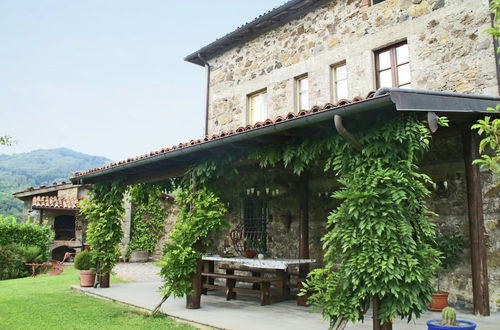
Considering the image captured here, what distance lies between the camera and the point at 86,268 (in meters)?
9.40

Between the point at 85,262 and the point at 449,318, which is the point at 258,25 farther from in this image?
the point at 449,318

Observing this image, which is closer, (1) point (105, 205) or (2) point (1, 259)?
(1) point (105, 205)

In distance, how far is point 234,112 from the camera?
1090 centimetres

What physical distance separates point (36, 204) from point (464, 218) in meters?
16.5

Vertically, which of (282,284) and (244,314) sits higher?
(282,284)

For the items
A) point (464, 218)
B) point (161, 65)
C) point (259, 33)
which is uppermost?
point (161, 65)

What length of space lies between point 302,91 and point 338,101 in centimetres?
470

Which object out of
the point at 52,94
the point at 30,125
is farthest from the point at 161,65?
the point at 30,125

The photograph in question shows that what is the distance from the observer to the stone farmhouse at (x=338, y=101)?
5219mm

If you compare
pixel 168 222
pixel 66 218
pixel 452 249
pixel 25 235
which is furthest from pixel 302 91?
pixel 66 218

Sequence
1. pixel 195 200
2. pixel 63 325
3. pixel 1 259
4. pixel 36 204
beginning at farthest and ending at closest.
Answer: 1. pixel 36 204
2. pixel 1 259
3. pixel 195 200
4. pixel 63 325

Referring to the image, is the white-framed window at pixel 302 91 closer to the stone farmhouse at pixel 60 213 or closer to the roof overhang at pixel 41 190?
the stone farmhouse at pixel 60 213

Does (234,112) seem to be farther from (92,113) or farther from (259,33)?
(92,113)

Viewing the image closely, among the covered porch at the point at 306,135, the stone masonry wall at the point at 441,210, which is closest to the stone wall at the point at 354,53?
the stone masonry wall at the point at 441,210
